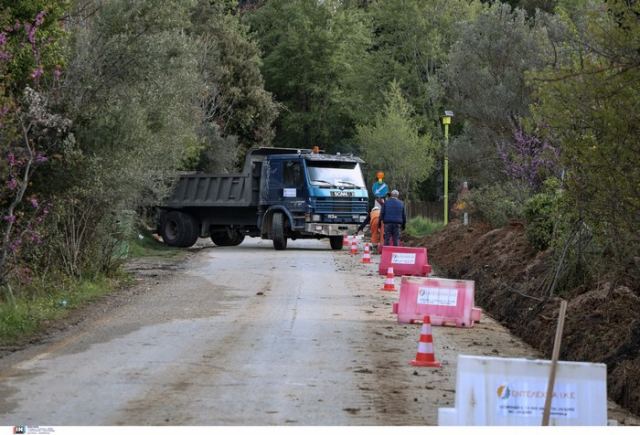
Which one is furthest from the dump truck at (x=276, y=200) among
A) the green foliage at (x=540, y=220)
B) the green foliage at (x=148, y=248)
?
the green foliage at (x=540, y=220)

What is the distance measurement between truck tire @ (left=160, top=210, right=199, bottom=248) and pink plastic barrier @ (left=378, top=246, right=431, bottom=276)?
43.7 ft

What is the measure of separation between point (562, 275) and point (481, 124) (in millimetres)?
26604

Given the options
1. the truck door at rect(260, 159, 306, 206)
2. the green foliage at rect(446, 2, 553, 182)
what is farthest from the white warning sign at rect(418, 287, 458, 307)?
the green foliage at rect(446, 2, 553, 182)

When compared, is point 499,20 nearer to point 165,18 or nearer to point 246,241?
point 246,241

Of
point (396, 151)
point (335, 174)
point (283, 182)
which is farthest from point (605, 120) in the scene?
point (396, 151)

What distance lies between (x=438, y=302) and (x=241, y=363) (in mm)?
5151

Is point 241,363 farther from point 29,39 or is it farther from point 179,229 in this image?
point 179,229

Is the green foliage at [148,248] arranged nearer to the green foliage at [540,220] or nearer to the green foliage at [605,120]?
the green foliage at [540,220]

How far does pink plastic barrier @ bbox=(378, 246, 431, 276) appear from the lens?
25.4 meters

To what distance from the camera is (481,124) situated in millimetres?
45000

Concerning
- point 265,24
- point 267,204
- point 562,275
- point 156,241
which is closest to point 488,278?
point 562,275

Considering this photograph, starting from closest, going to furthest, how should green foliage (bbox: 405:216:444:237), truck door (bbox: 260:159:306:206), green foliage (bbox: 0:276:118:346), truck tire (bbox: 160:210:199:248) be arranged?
1. green foliage (bbox: 0:276:118:346)
2. truck door (bbox: 260:159:306:206)
3. truck tire (bbox: 160:210:199:248)
4. green foliage (bbox: 405:216:444:237)

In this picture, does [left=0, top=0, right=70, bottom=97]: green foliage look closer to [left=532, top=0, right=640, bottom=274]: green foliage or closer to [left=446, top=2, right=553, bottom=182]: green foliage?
[left=532, top=0, right=640, bottom=274]: green foliage

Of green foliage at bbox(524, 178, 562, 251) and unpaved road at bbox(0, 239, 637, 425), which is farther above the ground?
green foliage at bbox(524, 178, 562, 251)
